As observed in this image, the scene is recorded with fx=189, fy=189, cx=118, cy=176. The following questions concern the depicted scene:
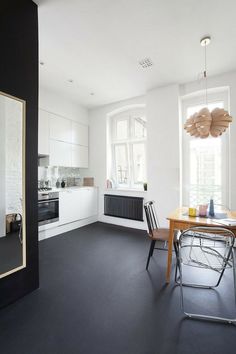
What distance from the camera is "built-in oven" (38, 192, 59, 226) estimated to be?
11.6ft

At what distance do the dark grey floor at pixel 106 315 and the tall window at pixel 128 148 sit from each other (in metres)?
2.36

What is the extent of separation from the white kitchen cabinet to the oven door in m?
0.11

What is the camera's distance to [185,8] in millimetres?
2094

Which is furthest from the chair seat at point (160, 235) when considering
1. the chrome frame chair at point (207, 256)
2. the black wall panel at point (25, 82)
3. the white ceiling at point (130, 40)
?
the white ceiling at point (130, 40)

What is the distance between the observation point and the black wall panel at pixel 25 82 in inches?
71.2

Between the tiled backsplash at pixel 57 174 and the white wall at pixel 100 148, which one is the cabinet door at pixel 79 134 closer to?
the white wall at pixel 100 148

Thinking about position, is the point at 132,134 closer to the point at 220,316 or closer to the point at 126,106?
the point at 126,106

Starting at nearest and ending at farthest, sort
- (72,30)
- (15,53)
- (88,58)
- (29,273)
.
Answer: (15,53) → (29,273) → (72,30) → (88,58)

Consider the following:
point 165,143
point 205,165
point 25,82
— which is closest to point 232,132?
point 205,165

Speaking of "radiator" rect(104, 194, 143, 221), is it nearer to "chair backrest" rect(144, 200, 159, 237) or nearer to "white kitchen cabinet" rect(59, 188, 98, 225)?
"white kitchen cabinet" rect(59, 188, 98, 225)

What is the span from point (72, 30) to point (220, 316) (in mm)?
3554

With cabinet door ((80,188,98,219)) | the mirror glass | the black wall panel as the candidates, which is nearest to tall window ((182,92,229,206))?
cabinet door ((80,188,98,219))

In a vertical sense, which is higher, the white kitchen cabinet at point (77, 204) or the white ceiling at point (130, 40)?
the white ceiling at point (130, 40)

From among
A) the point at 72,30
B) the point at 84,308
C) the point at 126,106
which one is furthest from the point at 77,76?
the point at 84,308
